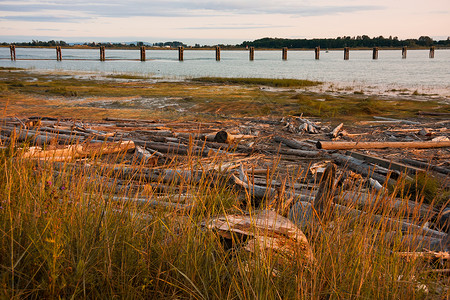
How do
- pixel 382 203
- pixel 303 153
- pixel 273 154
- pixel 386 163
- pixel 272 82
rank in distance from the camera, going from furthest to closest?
1. pixel 272 82
2. pixel 273 154
3. pixel 303 153
4. pixel 386 163
5. pixel 382 203

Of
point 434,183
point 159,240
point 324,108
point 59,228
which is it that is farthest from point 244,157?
point 324,108

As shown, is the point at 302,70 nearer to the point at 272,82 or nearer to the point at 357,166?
the point at 272,82

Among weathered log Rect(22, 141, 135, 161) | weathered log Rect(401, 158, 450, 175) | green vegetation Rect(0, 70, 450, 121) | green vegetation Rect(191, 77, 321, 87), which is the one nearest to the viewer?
weathered log Rect(22, 141, 135, 161)

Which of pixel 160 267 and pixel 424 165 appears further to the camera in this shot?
pixel 424 165

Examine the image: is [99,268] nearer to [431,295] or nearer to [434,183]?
[431,295]

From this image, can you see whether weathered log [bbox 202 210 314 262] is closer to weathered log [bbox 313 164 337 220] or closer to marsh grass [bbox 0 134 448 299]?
marsh grass [bbox 0 134 448 299]

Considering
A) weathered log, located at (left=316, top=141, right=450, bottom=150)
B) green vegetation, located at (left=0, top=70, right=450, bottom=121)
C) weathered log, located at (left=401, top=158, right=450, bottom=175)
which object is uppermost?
green vegetation, located at (left=0, top=70, right=450, bottom=121)

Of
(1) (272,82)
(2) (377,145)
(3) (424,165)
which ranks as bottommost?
(3) (424,165)

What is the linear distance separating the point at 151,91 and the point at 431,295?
25535 mm

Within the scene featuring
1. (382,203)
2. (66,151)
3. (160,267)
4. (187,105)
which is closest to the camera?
(160,267)

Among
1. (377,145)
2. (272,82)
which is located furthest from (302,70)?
(377,145)

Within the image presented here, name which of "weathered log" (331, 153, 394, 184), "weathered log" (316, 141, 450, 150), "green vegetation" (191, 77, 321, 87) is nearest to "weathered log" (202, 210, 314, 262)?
"weathered log" (331, 153, 394, 184)

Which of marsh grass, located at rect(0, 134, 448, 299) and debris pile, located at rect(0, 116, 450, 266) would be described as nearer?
marsh grass, located at rect(0, 134, 448, 299)

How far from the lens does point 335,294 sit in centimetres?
302
